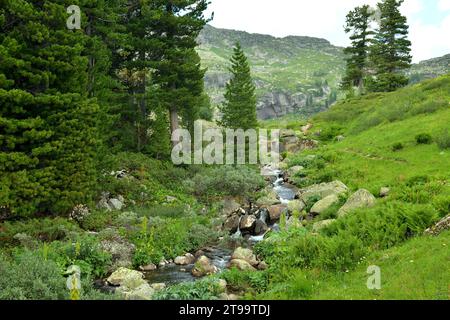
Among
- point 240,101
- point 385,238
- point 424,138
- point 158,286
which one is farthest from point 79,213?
point 240,101

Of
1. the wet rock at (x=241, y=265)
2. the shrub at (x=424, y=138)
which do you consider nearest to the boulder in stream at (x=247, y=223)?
the wet rock at (x=241, y=265)

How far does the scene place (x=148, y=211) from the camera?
24.5 metres

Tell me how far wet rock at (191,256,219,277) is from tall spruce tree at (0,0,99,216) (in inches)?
293

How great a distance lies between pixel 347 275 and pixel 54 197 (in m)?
Answer: 14.3

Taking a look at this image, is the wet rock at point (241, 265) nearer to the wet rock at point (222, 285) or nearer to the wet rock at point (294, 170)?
the wet rock at point (222, 285)

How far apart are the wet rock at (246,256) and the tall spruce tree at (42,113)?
28.7 ft

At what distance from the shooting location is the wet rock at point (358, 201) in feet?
67.4

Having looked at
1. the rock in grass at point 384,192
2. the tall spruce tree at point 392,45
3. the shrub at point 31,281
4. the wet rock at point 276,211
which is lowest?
the wet rock at point 276,211

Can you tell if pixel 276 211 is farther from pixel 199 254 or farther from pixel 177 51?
pixel 177 51

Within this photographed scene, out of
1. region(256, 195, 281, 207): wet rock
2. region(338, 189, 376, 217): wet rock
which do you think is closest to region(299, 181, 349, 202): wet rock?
region(256, 195, 281, 207): wet rock

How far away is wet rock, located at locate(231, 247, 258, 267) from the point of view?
1826 centimetres

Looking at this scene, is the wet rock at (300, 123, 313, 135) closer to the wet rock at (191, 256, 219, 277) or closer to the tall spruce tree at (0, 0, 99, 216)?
the tall spruce tree at (0, 0, 99, 216)
